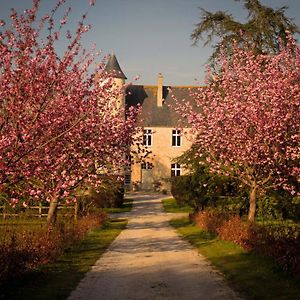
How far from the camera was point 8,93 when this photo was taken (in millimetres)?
8516

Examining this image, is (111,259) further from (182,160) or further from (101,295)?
(182,160)

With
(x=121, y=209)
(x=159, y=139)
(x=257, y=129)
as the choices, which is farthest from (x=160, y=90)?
(x=257, y=129)

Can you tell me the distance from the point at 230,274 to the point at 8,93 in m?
6.74

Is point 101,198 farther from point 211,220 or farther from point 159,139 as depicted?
point 159,139

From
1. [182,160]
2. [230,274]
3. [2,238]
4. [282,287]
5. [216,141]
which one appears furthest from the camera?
[182,160]

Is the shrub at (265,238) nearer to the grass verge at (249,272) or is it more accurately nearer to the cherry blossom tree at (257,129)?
the grass verge at (249,272)

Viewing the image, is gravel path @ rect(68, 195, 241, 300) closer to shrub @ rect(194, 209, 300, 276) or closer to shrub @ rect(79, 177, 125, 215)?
shrub @ rect(194, 209, 300, 276)

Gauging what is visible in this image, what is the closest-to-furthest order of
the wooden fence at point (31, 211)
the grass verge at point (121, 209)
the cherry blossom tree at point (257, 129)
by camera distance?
the cherry blossom tree at point (257, 129), the wooden fence at point (31, 211), the grass verge at point (121, 209)

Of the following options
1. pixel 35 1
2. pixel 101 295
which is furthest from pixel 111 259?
pixel 35 1

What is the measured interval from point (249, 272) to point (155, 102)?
151 ft

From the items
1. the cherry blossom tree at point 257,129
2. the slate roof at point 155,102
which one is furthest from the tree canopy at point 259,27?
the slate roof at point 155,102

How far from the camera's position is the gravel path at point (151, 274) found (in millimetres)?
9156

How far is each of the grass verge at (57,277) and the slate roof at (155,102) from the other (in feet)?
127

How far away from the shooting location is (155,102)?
185ft
